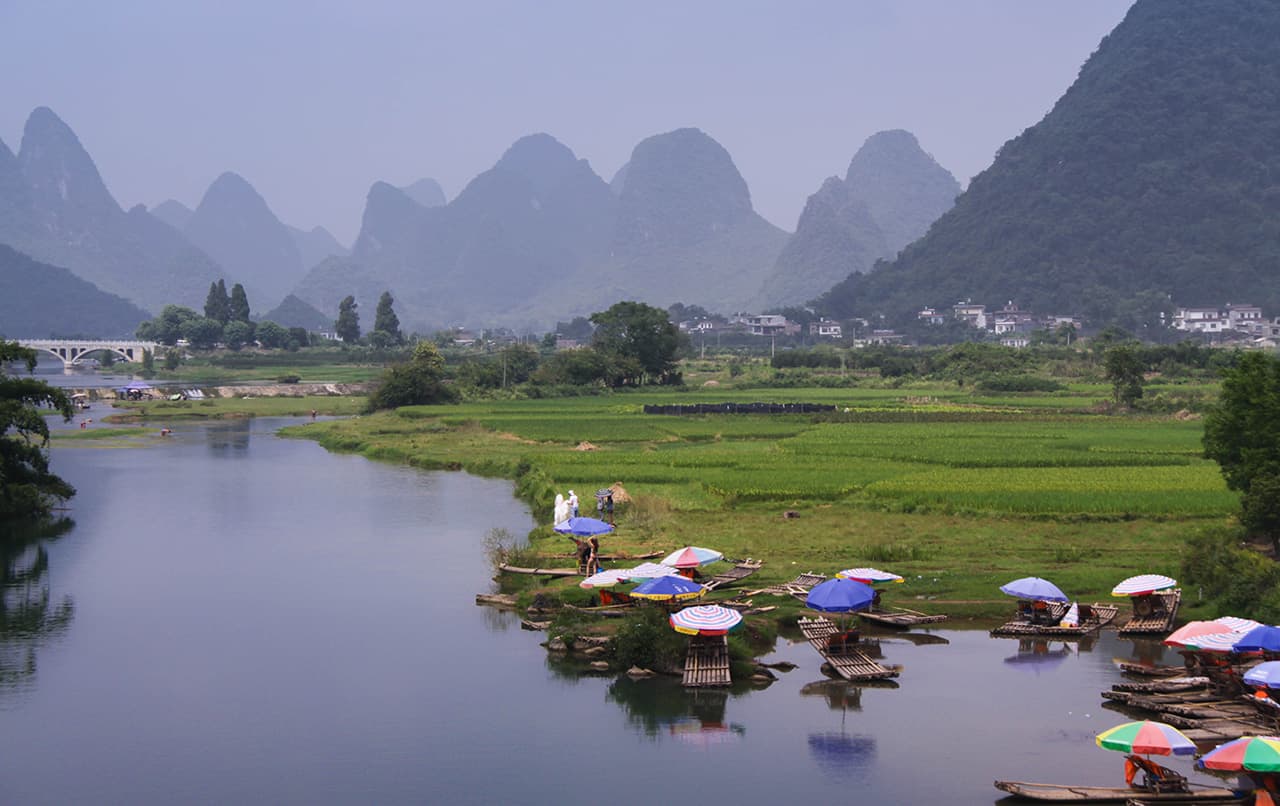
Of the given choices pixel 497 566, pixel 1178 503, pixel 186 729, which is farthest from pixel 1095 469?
pixel 186 729

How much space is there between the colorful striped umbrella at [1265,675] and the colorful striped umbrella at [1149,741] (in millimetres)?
2559

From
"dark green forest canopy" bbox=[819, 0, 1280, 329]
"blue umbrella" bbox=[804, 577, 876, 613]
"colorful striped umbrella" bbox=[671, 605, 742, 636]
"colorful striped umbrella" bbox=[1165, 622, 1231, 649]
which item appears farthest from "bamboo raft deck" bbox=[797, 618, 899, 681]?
"dark green forest canopy" bbox=[819, 0, 1280, 329]

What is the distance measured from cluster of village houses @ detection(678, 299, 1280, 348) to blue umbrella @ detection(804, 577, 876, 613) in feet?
394

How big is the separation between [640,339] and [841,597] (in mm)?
78232

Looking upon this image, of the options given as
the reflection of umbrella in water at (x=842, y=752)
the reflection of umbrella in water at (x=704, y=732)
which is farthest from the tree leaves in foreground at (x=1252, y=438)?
the reflection of umbrella in water at (x=704, y=732)

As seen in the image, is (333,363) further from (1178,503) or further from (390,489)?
(1178,503)

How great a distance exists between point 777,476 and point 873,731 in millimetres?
22289

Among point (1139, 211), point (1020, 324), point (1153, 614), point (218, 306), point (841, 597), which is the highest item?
point (1139, 211)

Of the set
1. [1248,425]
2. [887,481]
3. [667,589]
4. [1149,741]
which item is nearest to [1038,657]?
[667,589]

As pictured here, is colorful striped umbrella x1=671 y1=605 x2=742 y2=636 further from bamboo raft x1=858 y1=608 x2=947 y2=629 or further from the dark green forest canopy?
the dark green forest canopy

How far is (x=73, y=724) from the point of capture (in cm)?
2197

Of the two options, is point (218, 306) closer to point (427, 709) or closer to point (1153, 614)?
point (427, 709)

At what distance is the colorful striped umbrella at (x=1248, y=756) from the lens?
1725 centimetres

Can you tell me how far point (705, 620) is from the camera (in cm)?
2345
